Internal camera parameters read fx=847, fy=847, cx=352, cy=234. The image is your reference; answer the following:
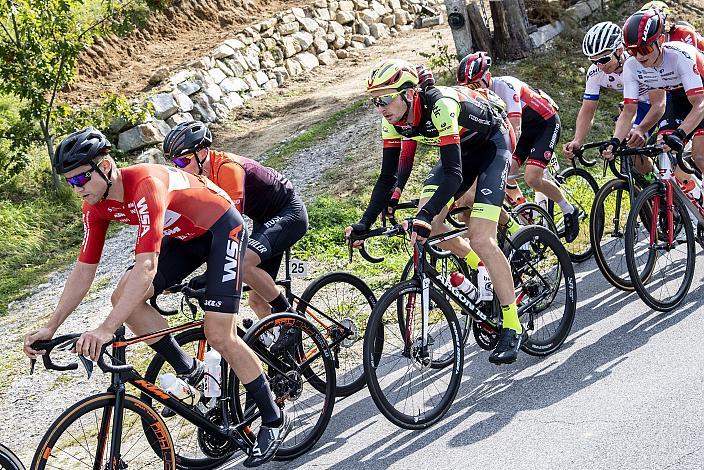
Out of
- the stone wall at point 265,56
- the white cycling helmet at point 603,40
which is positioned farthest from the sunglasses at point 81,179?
the stone wall at point 265,56

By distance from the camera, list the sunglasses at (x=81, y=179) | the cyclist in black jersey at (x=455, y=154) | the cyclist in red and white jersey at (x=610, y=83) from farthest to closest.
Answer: the cyclist in red and white jersey at (x=610, y=83)
the cyclist in black jersey at (x=455, y=154)
the sunglasses at (x=81, y=179)

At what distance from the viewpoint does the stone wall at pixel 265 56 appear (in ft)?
50.3

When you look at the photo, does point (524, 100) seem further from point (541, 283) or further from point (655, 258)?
point (541, 283)

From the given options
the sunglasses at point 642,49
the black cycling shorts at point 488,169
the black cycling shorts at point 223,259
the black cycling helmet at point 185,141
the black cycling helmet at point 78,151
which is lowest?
the black cycling shorts at point 488,169

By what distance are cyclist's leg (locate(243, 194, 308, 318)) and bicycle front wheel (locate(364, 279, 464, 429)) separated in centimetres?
81

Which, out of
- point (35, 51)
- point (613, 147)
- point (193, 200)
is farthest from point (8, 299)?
point (613, 147)

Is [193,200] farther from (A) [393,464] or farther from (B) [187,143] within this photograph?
(A) [393,464]

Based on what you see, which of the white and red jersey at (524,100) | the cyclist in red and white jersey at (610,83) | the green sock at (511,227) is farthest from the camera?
the white and red jersey at (524,100)

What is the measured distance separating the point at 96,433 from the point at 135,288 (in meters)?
0.90

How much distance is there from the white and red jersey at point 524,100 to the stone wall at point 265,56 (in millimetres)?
7565

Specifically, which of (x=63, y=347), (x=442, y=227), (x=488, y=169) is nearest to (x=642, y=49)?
(x=488, y=169)

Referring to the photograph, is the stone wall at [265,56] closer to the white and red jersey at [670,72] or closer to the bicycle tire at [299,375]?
the white and red jersey at [670,72]

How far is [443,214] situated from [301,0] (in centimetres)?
1508

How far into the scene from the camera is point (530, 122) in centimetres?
859
